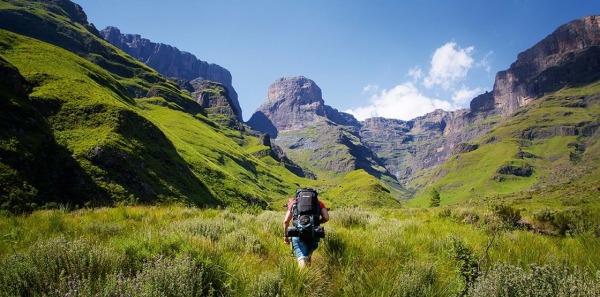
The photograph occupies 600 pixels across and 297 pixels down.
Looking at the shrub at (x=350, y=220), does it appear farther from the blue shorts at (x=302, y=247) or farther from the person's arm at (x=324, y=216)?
the blue shorts at (x=302, y=247)

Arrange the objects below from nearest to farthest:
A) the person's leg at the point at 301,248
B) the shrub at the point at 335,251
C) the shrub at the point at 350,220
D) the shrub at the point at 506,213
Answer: the shrub at the point at 335,251, the person's leg at the point at 301,248, the shrub at the point at 350,220, the shrub at the point at 506,213

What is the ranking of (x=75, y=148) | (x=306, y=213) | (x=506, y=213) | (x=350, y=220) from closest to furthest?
(x=306, y=213) → (x=350, y=220) → (x=506, y=213) → (x=75, y=148)

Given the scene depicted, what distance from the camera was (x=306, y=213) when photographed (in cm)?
702

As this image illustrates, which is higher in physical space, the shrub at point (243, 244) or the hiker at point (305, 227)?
the hiker at point (305, 227)

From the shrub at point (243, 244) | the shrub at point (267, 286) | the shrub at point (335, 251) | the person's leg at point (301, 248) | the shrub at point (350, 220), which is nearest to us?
the shrub at point (267, 286)

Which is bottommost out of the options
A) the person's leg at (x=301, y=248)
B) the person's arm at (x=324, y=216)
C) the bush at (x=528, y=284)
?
the person's leg at (x=301, y=248)

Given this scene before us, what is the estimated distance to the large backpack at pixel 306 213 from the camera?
6.52 metres

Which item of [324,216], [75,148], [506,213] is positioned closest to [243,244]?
[324,216]

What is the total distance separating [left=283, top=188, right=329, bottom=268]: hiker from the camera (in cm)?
649

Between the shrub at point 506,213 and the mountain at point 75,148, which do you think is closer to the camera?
the shrub at point 506,213

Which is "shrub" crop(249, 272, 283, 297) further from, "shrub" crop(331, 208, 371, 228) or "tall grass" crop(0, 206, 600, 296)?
"shrub" crop(331, 208, 371, 228)

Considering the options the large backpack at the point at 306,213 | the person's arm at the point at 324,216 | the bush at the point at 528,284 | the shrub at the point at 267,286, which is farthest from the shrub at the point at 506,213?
the shrub at the point at 267,286

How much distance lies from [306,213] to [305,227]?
0.50m

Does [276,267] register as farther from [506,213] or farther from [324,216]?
[506,213]
